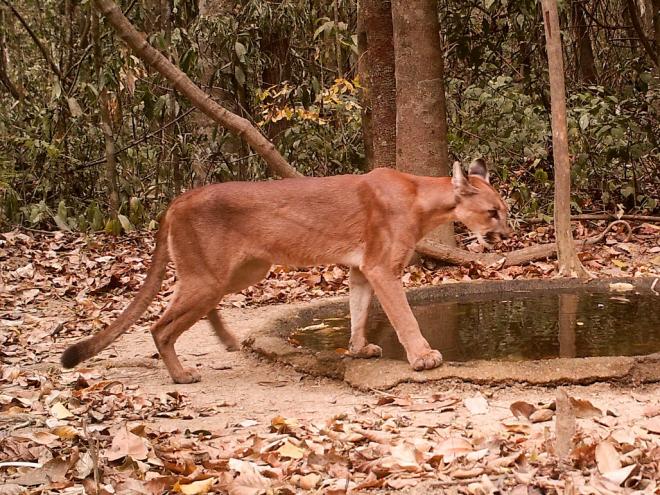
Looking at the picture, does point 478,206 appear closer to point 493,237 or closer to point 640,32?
point 493,237

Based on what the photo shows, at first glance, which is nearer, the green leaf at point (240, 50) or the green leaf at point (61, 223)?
the green leaf at point (240, 50)

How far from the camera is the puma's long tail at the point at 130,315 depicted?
18.0 feet

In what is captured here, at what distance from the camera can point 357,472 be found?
3.82 m

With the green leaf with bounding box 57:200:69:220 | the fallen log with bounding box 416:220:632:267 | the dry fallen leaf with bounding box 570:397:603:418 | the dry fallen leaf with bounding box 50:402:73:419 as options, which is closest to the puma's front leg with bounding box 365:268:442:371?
the dry fallen leaf with bounding box 570:397:603:418

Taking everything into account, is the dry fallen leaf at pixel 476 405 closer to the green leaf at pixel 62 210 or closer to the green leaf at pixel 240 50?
the green leaf at pixel 240 50

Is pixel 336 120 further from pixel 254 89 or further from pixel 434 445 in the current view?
pixel 434 445

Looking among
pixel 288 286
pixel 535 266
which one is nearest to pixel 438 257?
pixel 535 266

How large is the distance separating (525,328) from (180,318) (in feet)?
7.70

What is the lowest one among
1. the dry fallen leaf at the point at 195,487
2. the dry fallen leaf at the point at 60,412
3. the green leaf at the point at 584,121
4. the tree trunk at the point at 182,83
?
the dry fallen leaf at the point at 195,487

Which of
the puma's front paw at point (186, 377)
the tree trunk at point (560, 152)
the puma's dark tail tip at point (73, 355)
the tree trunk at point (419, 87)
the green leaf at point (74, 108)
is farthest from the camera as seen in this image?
the green leaf at point (74, 108)

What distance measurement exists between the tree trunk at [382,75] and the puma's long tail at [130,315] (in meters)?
4.11

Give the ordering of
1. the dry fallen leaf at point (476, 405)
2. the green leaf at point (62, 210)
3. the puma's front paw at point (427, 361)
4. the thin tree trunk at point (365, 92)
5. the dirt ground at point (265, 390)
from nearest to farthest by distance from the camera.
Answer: the dry fallen leaf at point (476, 405) → the dirt ground at point (265, 390) → the puma's front paw at point (427, 361) → the thin tree trunk at point (365, 92) → the green leaf at point (62, 210)

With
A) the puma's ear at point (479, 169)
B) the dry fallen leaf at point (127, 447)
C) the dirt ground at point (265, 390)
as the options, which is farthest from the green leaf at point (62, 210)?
the dry fallen leaf at point (127, 447)

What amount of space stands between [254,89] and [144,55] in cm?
433
